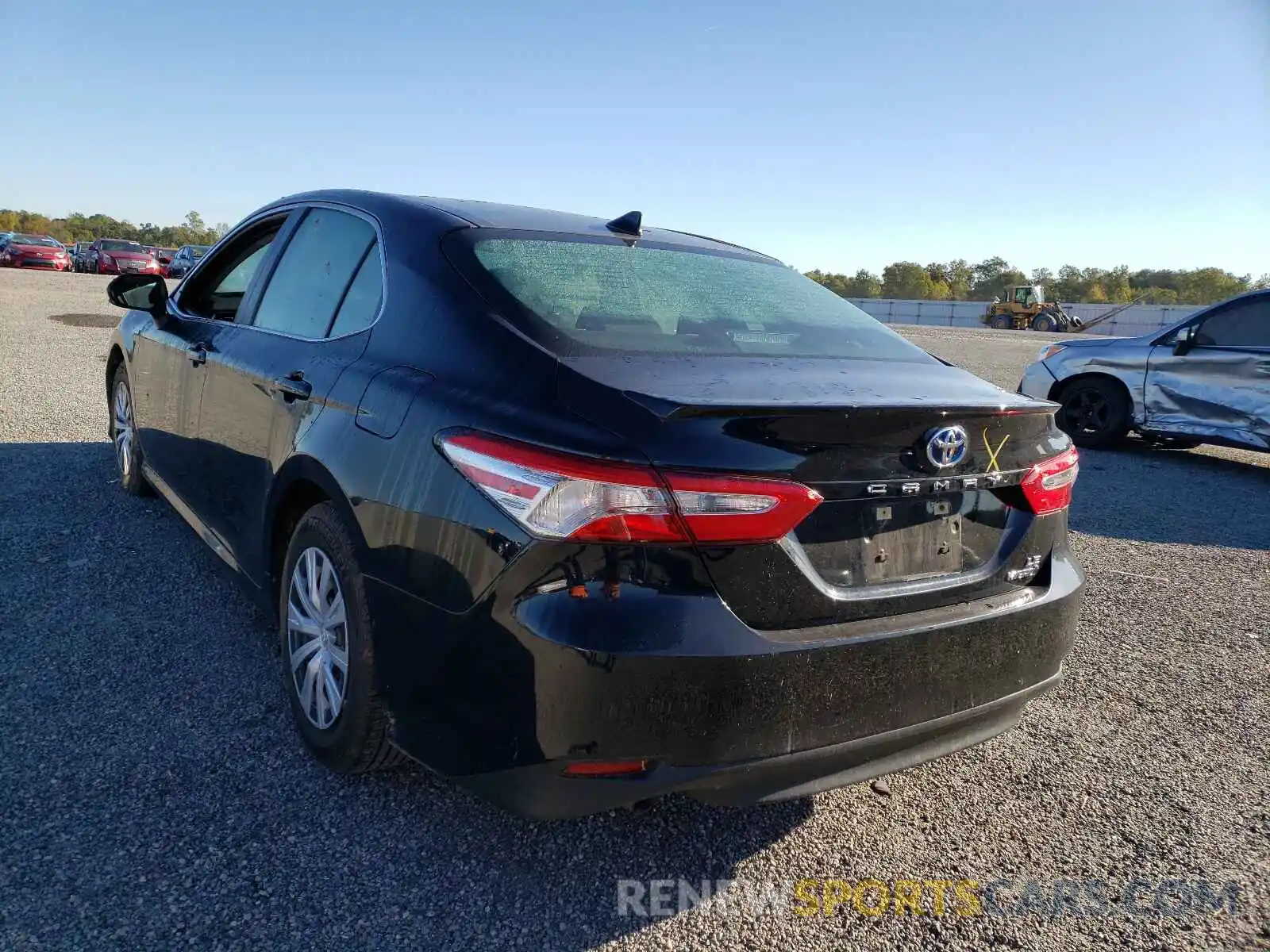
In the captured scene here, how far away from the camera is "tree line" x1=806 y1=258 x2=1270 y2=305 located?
8888 centimetres

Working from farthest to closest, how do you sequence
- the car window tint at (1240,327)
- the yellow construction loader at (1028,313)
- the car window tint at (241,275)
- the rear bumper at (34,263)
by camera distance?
the yellow construction loader at (1028,313)
the rear bumper at (34,263)
the car window tint at (1240,327)
the car window tint at (241,275)

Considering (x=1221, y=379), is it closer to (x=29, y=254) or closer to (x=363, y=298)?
(x=363, y=298)

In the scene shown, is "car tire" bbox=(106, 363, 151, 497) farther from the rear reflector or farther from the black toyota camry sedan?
the rear reflector

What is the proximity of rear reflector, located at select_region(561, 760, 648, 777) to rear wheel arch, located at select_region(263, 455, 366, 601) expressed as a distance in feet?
2.70

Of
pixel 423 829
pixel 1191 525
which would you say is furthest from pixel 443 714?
pixel 1191 525

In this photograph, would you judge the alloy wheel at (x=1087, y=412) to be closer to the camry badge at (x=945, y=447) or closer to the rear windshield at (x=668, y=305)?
the rear windshield at (x=668, y=305)

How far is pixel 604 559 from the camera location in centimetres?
188

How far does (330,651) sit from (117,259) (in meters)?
39.9

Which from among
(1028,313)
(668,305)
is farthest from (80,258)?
(1028,313)

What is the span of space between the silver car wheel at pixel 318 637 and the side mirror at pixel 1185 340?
8565mm

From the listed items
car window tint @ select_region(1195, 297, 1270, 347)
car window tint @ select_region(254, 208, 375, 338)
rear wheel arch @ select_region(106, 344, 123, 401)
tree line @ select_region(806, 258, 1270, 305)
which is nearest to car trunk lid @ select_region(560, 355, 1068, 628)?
car window tint @ select_region(254, 208, 375, 338)

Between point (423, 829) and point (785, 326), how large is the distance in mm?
1814

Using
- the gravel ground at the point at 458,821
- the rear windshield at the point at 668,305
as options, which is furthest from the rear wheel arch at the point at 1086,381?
the rear windshield at the point at 668,305

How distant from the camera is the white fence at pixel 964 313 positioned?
52.2m
